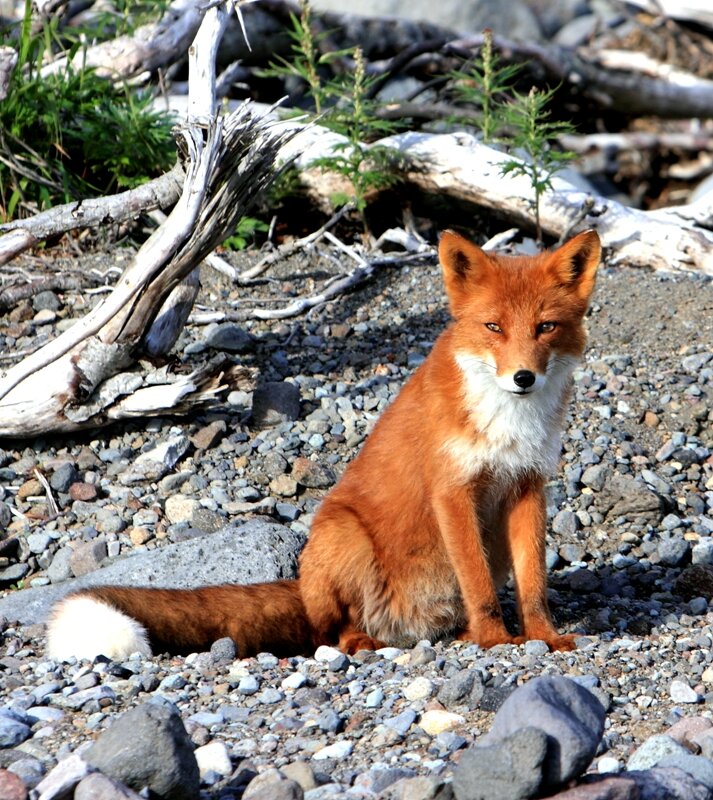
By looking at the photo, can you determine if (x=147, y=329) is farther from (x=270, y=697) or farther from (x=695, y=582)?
(x=695, y=582)

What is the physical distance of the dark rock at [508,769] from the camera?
2.89m

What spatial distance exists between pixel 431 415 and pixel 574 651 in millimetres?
1198

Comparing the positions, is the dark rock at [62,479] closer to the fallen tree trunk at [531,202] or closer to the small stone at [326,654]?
the small stone at [326,654]

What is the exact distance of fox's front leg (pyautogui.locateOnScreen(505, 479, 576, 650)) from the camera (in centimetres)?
483

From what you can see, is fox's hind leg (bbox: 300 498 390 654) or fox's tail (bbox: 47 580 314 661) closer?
fox's tail (bbox: 47 580 314 661)

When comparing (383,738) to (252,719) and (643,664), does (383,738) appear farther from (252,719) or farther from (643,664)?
(643,664)

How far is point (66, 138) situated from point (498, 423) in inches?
204

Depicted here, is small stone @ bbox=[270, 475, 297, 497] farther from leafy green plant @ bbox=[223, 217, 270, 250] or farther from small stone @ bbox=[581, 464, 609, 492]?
leafy green plant @ bbox=[223, 217, 270, 250]

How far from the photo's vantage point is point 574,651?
4539 millimetres

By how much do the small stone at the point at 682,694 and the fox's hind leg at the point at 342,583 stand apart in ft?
5.05

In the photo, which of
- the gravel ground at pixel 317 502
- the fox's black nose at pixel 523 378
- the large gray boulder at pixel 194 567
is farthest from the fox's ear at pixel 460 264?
the large gray boulder at pixel 194 567

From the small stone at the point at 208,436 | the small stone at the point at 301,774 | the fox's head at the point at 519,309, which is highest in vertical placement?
the fox's head at the point at 519,309

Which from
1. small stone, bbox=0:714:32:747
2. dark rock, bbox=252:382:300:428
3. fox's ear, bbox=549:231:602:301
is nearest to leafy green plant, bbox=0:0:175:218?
dark rock, bbox=252:382:300:428

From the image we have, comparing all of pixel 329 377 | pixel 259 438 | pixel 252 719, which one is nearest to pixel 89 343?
pixel 259 438
